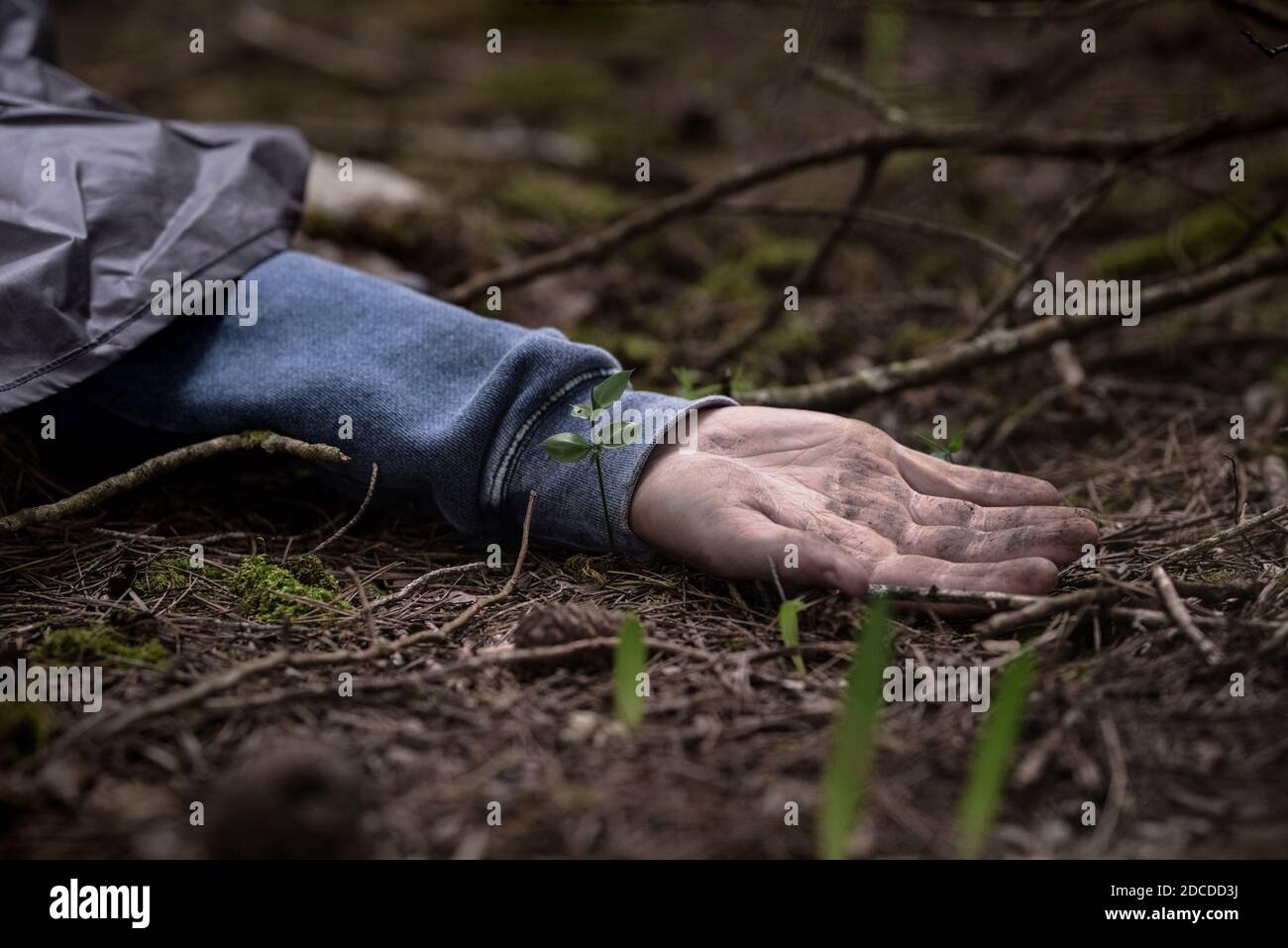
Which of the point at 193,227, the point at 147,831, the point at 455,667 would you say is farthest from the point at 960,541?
the point at 193,227

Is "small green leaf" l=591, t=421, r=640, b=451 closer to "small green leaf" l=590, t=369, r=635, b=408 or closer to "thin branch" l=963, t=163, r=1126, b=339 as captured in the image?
"small green leaf" l=590, t=369, r=635, b=408

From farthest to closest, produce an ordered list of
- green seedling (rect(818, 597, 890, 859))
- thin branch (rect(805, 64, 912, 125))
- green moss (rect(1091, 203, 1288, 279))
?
green moss (rect(1091, 203, 1288, 279)) < thin branch (rect(805, 64, 912, 125)) < green seedling (rect(818, 597, 890, 859))

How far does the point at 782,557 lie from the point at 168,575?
1.25 m

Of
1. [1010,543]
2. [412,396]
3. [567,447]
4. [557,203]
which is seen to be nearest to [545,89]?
[557,203]

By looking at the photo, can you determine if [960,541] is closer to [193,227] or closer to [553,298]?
[193,227]

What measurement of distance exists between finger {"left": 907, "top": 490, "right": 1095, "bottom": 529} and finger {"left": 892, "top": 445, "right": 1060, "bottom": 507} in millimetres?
27

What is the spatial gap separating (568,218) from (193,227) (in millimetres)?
2165

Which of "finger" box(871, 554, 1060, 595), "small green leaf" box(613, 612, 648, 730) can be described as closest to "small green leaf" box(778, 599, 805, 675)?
"finger" box(871, 554, 1060, 595)

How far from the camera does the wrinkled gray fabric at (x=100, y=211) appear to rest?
187 centimetres

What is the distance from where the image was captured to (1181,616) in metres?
1.55

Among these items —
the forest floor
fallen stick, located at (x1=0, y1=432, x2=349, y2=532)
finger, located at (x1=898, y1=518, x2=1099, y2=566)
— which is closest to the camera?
the forest floor

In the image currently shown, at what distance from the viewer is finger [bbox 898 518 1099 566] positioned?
1.76m

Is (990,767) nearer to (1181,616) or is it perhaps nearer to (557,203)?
(1181,616)

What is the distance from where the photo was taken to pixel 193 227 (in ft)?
7.16
